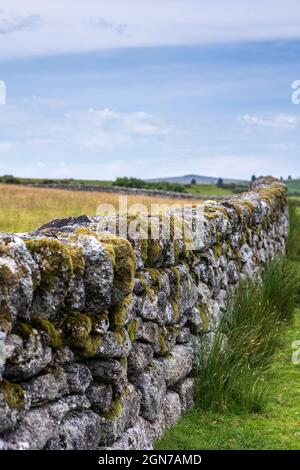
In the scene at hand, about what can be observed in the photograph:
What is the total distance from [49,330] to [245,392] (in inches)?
130

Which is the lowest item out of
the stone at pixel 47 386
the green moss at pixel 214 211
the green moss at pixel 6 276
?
the stone at pixel 47 386

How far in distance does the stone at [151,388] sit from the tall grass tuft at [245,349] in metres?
1.11

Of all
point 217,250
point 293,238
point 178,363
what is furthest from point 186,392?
point 293,238

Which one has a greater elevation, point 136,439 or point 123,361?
point 123,361

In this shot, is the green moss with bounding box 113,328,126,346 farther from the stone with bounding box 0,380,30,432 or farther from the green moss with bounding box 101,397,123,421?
the stone with bounding box 0,380,30,432

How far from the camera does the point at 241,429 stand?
6410mm

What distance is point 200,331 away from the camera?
750 cm

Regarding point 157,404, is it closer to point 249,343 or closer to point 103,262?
point 103,262

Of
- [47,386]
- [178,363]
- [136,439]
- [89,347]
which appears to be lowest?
[136,439]

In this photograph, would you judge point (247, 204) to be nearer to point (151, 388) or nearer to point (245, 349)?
point (245, 349)

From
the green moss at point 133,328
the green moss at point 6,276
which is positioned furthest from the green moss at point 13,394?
the green moss at point 133,328

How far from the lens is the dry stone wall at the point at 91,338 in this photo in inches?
152

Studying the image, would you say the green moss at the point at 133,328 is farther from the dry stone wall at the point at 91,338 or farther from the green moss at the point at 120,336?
the green moss at the point at 120,336

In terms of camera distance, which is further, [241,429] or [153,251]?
[241,429]
